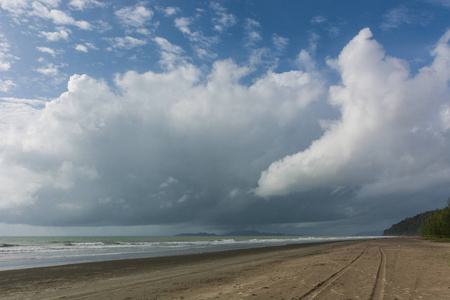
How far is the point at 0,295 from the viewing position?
1438cm

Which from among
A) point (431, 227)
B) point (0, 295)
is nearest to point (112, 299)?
point (0, 295)

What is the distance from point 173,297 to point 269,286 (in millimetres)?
4560

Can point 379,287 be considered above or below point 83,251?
above

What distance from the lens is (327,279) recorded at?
15.4 meters

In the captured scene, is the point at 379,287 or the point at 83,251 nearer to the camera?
the point at 379,287

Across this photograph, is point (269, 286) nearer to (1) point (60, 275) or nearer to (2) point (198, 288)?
(2) point (198, 288)

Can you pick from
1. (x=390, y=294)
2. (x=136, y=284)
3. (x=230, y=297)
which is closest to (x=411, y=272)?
(x=390, y=294)

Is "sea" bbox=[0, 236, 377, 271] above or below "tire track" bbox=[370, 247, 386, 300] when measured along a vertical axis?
below

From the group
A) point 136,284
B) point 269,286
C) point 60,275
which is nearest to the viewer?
point 269,286

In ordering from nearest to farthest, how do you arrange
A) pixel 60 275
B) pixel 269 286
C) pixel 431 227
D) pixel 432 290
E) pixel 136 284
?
pixel 432 290 → pixel 269 286 → pixel 136 284 → pixel 60 275 → pixel 431 227

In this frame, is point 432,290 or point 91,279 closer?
point 432,290

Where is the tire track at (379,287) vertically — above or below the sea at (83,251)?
above

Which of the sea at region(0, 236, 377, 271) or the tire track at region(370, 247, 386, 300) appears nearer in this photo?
the tire track at region(370, 247, 386, 300)

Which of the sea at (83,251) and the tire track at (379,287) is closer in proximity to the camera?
the tire track at (379,287)
